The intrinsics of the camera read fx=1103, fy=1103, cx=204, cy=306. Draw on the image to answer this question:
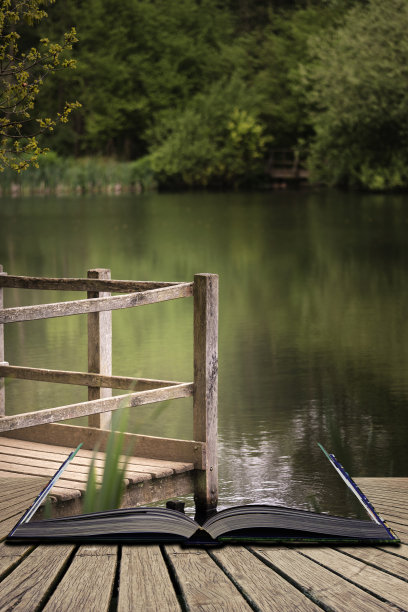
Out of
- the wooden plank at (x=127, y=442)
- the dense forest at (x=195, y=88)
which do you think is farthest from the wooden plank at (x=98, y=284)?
the dense forest at (x=195, y=88)

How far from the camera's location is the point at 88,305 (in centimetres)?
562

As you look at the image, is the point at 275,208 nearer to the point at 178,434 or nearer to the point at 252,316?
the point at 252,316

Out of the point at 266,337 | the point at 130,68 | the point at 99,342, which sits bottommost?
the point at 266,337

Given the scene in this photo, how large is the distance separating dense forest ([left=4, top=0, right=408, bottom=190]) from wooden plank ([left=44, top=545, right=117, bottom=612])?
48826mm

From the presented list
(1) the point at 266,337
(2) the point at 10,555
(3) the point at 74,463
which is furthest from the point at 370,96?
(2) the point at 10,555

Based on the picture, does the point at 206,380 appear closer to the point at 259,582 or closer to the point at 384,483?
the point at 384,483

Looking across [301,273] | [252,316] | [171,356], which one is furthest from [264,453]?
[301,273]

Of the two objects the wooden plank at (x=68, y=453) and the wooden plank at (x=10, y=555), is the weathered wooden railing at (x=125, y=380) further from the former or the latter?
the wooden plank at (x=10, y=555)

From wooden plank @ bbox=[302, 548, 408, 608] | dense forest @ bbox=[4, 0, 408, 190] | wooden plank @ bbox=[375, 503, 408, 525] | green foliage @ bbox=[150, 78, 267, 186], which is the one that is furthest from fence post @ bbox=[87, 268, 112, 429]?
green foliage @ bbox=[150, 78, 267, 186]

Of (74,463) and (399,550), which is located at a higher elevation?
(399,550)

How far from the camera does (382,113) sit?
4653 cm

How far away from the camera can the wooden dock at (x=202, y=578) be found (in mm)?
3172

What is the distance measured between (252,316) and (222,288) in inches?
138

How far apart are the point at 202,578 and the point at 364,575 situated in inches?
19.7
